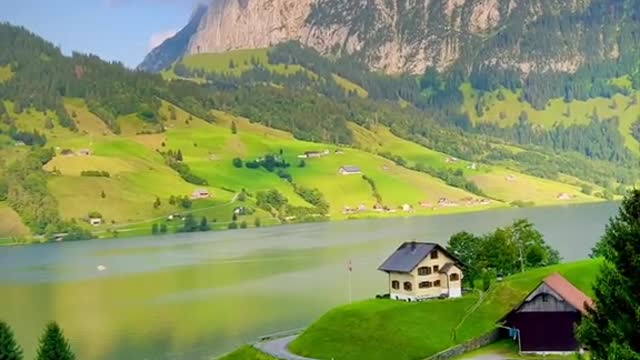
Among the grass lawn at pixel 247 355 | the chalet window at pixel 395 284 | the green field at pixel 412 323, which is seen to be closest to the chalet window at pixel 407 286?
the chalet window at pixel 395 284

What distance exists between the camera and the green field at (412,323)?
5894 cm

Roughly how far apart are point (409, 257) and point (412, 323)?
11.8 meters

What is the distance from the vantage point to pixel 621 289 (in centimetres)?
2269

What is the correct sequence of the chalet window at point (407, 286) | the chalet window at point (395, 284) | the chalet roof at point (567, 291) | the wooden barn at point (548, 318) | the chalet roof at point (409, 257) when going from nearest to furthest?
1. the chalet roof at point (567, 291)
2. the wooden barn at point (548, 318)
3. the chalet window at point (407, 286)
4. the chalet roof at point (409, 257)
5. the chalet window at point (395, 284)

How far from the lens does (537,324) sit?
5600cm

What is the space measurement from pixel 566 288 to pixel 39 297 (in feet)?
279

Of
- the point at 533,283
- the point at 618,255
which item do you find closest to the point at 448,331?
the point at 533,283

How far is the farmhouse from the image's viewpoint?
2810 inches

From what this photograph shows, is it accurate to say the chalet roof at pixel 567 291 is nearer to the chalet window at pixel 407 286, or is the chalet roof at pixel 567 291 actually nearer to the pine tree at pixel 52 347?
the chalet window at pixel 407 286

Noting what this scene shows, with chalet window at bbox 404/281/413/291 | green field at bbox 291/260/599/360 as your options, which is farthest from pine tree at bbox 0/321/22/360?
chalet window at bbox 404/281/413/291

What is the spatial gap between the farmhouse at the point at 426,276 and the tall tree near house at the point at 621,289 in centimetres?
4766

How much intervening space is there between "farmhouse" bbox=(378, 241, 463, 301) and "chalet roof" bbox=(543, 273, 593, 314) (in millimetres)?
15041

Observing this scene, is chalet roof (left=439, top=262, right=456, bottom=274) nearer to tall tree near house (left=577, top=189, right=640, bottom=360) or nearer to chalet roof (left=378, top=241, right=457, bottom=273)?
chalet roof (left=378, top=241, right=457, bottom=273)

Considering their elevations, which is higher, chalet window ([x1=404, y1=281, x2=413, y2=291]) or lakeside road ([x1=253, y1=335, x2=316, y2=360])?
chalet window ([x1=404, y1=281, x2=413, y2=291])
